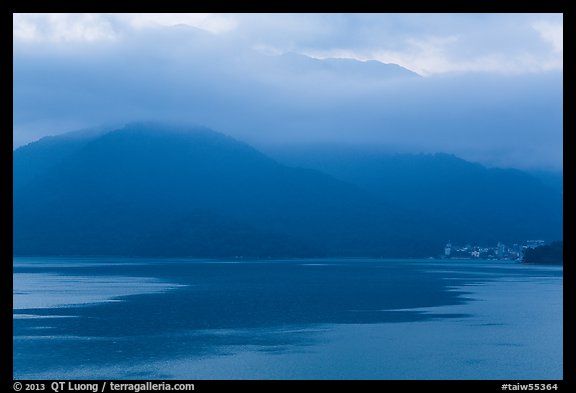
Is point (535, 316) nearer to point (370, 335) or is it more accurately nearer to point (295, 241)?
point (370, 335)

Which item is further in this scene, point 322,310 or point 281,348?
point 322,310

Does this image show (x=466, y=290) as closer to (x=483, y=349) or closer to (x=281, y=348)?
(x=483, y=349)

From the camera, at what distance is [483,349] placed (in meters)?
23.9

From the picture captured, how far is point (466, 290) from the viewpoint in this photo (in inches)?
2012

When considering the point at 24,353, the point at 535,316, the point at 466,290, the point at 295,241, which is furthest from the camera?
the point at 295,241

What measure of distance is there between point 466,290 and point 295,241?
356ft
